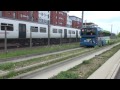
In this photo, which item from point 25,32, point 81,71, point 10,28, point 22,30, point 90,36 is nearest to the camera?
point 81,71

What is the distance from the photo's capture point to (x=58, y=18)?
331 ft

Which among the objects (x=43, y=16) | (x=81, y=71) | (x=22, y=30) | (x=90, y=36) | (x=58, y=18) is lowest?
(x=81, y=71)

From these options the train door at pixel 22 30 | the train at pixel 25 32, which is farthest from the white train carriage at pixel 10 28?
the train door at pixel 22 30

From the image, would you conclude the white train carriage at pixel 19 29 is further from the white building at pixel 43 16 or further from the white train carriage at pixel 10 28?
the white building at pixel 43 16

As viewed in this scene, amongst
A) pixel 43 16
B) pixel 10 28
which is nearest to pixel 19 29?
pixel 10 28

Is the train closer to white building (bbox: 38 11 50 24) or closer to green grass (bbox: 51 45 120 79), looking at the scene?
green grass (bbox: 51 45 120 79)

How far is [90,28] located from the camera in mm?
35406

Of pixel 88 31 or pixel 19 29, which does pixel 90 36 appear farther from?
pixel 19 29

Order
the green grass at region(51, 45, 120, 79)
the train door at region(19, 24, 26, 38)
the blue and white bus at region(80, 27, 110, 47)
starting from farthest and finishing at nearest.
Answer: the blue and white bus at region(80, 27, 110, 47)
the train door at region(19, 24, 26, 38)
the green grass at region(51, 45, 120, 79)

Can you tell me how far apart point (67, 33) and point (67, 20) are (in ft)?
210

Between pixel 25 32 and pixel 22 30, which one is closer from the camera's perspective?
pixel 22 30

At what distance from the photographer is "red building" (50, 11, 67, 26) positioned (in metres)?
94.7

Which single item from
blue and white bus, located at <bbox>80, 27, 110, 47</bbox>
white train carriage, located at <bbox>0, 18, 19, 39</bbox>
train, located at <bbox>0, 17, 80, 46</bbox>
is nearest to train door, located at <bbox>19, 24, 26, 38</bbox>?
train, located at <bbox>0, 17, 80, 46</bbox>
